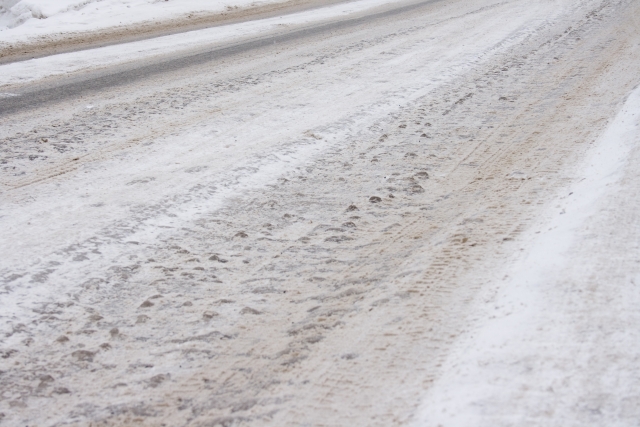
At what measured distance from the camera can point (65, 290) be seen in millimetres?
3604

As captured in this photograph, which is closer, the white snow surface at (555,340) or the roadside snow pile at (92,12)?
the white snow surface at (555,340)

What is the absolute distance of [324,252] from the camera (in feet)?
13.5

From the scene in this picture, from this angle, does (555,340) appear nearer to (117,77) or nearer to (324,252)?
(324,252)

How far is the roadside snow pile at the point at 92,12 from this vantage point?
15.8 metres

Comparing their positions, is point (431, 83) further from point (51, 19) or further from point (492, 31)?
point (51, 19)

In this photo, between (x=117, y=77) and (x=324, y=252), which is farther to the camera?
(x=117, y=77)

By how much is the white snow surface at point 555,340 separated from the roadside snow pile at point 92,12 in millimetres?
14178

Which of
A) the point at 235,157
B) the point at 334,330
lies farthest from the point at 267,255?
the point at 235,157

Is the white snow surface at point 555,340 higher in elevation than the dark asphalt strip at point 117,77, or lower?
lower

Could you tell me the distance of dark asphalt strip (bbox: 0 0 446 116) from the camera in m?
8.14

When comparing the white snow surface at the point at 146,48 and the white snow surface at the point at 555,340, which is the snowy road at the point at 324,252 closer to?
the white snow surface at the point at 555,340

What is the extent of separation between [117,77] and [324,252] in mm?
6560

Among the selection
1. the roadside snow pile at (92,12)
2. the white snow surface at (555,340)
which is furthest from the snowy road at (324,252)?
the roadside snow pile at (92,12)

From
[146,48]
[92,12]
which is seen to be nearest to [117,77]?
[146,48]
